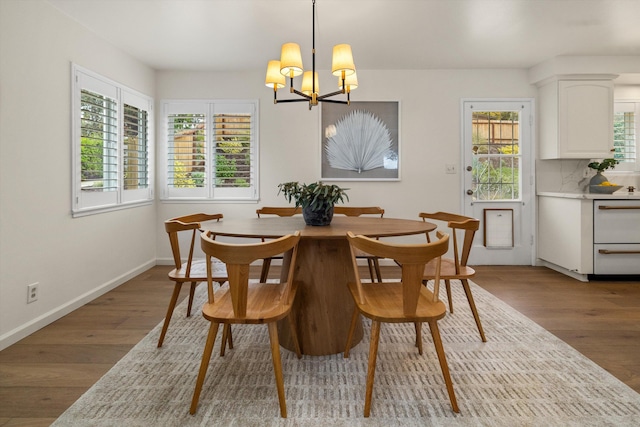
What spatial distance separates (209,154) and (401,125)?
240 cm

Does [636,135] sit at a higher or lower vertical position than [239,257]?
higher

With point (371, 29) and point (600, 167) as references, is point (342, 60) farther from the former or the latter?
point (600, 167)

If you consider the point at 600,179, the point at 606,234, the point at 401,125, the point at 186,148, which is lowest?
the point at 606,234

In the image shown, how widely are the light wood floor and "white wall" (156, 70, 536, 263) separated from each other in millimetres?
1270

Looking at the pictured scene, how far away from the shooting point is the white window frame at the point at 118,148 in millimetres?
3029

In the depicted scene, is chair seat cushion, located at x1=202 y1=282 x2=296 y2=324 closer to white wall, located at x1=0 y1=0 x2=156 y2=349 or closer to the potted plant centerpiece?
the potted plant centerpiece

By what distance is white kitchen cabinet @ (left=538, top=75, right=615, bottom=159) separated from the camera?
414 centimetres

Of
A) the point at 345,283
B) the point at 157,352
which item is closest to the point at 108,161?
the point at 157,352

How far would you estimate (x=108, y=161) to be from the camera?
355 cm

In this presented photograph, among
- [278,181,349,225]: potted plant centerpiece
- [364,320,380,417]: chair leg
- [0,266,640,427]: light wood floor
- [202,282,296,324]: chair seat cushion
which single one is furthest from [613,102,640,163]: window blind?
[202,282,296,324]: chair seat cushion

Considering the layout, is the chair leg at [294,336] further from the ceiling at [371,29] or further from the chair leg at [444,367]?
the ceiling at [371,29]

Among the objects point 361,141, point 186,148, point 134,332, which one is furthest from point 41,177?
point 361,141

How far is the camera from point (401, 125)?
177 inches

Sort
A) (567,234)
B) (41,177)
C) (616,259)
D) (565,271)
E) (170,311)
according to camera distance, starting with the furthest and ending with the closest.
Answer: (565,271) → (567,234) → (616,259) → (41,177) → (170,311)
